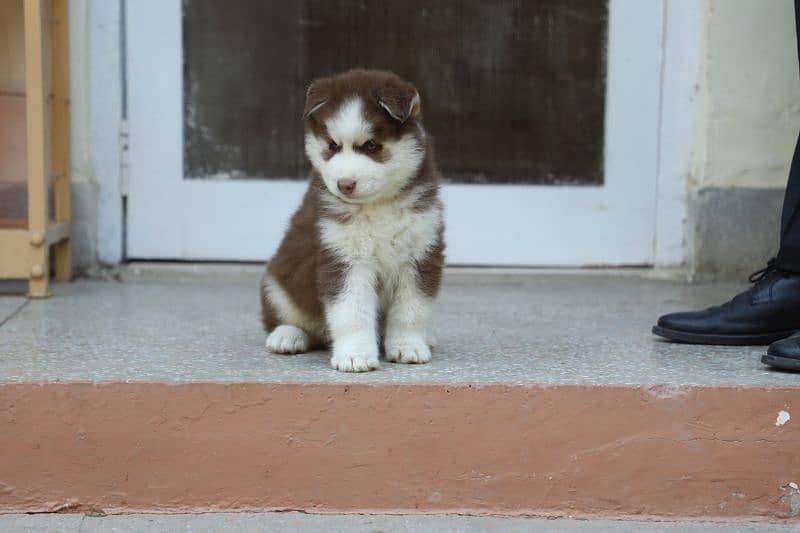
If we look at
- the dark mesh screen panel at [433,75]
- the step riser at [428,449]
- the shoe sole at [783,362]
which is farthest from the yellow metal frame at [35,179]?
the shoe sole at [783,362]

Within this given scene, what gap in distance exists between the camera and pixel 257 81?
4.73 metres

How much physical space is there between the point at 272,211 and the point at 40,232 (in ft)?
3.65

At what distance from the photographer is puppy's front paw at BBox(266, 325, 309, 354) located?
3.12m

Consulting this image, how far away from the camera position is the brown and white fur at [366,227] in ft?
9.20

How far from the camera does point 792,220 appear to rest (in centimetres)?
320

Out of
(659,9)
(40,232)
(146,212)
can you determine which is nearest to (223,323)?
(40,232)

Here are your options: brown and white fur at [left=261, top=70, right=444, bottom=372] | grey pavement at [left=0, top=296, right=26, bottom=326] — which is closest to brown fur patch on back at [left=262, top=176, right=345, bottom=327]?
brown and white fur at [left=261, top=70, right=444, bottom=372]

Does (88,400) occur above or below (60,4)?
below

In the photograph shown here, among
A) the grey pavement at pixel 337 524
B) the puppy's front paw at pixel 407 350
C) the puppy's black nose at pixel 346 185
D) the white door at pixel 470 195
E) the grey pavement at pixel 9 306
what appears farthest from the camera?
the white door at pixel 470 195

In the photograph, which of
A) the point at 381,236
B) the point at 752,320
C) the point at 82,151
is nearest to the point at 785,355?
the point at 752,320

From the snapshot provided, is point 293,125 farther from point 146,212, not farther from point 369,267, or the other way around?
point 369,267

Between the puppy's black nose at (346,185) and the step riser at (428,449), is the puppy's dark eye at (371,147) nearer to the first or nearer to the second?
the puppy's black nose at (346,185)

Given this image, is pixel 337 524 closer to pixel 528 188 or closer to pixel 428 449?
pixel 428 449

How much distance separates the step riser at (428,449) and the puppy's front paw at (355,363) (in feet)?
0.44
